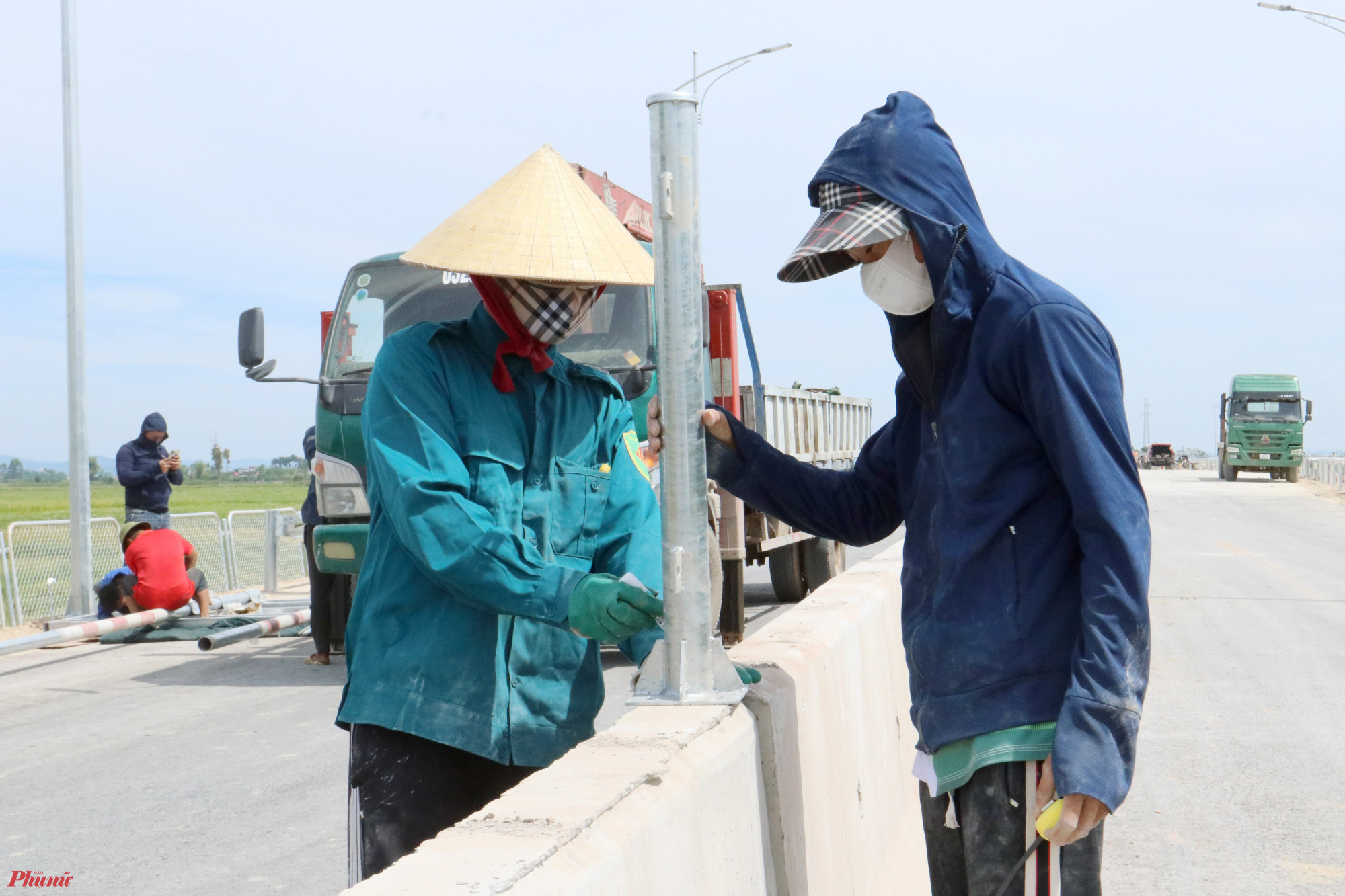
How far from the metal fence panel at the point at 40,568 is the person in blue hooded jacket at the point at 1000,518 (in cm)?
1245

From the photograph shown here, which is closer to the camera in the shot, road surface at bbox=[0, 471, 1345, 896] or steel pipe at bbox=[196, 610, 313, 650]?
road surface at bbox=[0, 471, 1345, 896]

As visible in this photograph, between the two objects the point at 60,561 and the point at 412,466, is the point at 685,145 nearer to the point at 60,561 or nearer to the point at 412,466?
the point at 412,466

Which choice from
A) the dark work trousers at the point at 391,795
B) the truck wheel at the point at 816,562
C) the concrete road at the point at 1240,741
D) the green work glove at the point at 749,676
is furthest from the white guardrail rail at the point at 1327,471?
the dark work trousers at the point at 391,795

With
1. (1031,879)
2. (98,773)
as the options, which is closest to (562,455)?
(1031,879)

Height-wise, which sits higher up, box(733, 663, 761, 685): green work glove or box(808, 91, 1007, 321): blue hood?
box(808, 91, 1007, 321): blue hood

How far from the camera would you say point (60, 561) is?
46.4ft

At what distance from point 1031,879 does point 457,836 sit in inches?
45.1

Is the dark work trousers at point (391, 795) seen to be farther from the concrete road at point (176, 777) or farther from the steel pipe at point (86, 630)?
the steel pipe at point (86, 630)

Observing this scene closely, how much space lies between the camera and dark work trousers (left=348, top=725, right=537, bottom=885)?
2.68 m

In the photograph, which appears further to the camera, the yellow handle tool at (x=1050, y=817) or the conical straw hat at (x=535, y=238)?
the conical straw hat at (x=535, y=238)

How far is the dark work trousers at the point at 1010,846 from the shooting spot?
2385mm

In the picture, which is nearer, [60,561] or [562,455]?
[562,455]

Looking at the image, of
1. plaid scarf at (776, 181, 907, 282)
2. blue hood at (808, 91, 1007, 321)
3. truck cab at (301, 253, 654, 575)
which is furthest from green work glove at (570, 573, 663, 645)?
truck cab at (301, 253, 654, 575)

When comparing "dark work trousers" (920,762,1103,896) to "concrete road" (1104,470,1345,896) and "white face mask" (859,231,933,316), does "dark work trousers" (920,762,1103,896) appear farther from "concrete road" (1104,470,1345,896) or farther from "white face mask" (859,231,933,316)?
"concrete road" (1104,470,1345,896)
